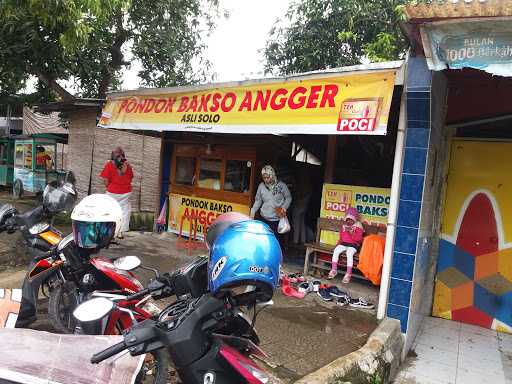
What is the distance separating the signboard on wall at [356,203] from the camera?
600 cm

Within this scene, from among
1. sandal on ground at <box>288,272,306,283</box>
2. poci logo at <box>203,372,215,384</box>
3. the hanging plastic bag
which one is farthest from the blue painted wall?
poci logo at <box>203,372,215,384</box>

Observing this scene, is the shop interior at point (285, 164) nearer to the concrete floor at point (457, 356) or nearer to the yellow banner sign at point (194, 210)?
the yellow banner sign at point (194, 210)

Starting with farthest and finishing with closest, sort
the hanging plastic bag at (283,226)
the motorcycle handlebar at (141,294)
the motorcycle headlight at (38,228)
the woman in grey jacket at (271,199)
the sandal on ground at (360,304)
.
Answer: the woman in grey jacket at (271,199), the hanging plastic bag at (283,226), the sandal on ground at (360,304), the motorcycle headlight at (38,228), the motorcycle handlebar at (141,294)

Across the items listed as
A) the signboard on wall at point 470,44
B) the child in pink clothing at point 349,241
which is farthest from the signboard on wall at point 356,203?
the signboard on wall at point 470,44

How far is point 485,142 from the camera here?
211 inches

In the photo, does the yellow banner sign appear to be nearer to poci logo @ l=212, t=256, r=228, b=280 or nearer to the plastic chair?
the plastic chair

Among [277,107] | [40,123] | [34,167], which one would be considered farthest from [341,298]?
[40,123]

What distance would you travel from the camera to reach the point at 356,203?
622 cm

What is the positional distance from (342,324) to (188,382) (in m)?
3.20

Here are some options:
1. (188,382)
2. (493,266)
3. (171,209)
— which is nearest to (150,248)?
(171,209)

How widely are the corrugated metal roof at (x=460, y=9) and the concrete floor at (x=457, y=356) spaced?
10.5 feet

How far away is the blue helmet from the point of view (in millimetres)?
1711

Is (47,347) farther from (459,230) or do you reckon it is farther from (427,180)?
(459,230)

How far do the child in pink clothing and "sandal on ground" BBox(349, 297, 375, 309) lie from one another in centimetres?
57
